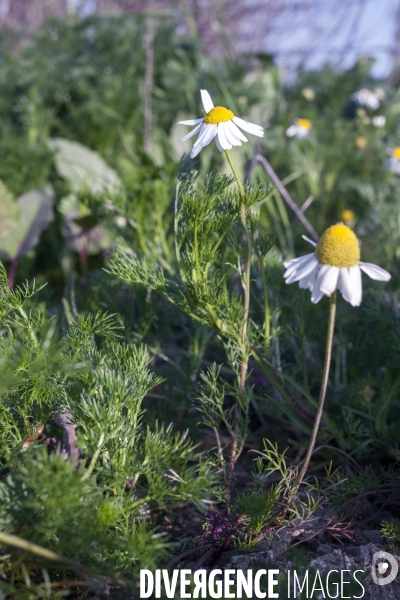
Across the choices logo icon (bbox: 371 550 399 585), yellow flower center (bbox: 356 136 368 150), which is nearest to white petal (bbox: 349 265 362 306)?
logo icon (bbox: 371 550 399 585)

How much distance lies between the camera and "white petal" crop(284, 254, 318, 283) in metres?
0.79

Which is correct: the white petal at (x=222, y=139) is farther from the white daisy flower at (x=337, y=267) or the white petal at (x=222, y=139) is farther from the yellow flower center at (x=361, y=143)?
the yellow flower center at (x=361, y=143)

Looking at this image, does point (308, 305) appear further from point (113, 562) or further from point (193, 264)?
point (113, 562)

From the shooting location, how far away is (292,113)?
327cm

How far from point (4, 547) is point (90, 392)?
260mm

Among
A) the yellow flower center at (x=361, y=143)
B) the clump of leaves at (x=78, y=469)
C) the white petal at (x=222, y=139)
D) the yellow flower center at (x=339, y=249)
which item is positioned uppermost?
the yellow flower center at (x=361, y=143)

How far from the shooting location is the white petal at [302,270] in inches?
31.2

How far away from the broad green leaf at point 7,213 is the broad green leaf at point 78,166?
16.9 inches

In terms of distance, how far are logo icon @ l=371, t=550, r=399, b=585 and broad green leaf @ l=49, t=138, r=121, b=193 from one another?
1.77m

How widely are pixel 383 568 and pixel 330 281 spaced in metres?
0.54

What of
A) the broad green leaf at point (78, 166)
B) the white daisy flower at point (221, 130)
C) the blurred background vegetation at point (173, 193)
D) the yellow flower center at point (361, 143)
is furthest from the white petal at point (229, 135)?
the yellow flower center at point (361, 143)

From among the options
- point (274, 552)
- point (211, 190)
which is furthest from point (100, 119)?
point (274, 552)

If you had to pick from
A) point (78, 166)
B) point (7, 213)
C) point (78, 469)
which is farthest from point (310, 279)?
point (78, 166)

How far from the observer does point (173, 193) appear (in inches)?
66.3
